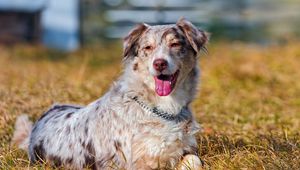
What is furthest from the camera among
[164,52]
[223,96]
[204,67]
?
[204,67]

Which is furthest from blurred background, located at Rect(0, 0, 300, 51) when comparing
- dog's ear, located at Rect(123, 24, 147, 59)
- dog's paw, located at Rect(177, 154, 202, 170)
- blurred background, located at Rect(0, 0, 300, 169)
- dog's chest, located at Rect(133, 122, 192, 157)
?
dog's paw, located at Rect(177, 154, 202, 170)

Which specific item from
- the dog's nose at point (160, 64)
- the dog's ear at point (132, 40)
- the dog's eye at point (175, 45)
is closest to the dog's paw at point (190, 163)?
the dog's nose at point (160, 64)

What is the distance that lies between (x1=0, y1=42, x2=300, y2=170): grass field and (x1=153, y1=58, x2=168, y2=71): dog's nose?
31.1 inches

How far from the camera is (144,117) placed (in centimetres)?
600

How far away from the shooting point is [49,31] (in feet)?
64.6

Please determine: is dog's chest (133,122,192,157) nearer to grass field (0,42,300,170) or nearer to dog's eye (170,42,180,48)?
grass field (0,42,300,170)

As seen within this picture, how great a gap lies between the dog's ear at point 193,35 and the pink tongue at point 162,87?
1.20 feet

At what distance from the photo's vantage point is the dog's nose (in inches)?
229

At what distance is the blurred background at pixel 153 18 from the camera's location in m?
19.6

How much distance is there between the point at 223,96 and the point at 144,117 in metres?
4.36

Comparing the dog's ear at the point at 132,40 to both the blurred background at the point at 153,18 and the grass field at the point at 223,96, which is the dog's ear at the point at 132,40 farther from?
the blurred background at the point at 153,18

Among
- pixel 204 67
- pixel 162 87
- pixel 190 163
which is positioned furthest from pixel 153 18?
pixel 190 163

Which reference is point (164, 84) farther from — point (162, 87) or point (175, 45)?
point (175, 45)

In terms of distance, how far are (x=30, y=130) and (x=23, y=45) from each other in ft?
34.2
